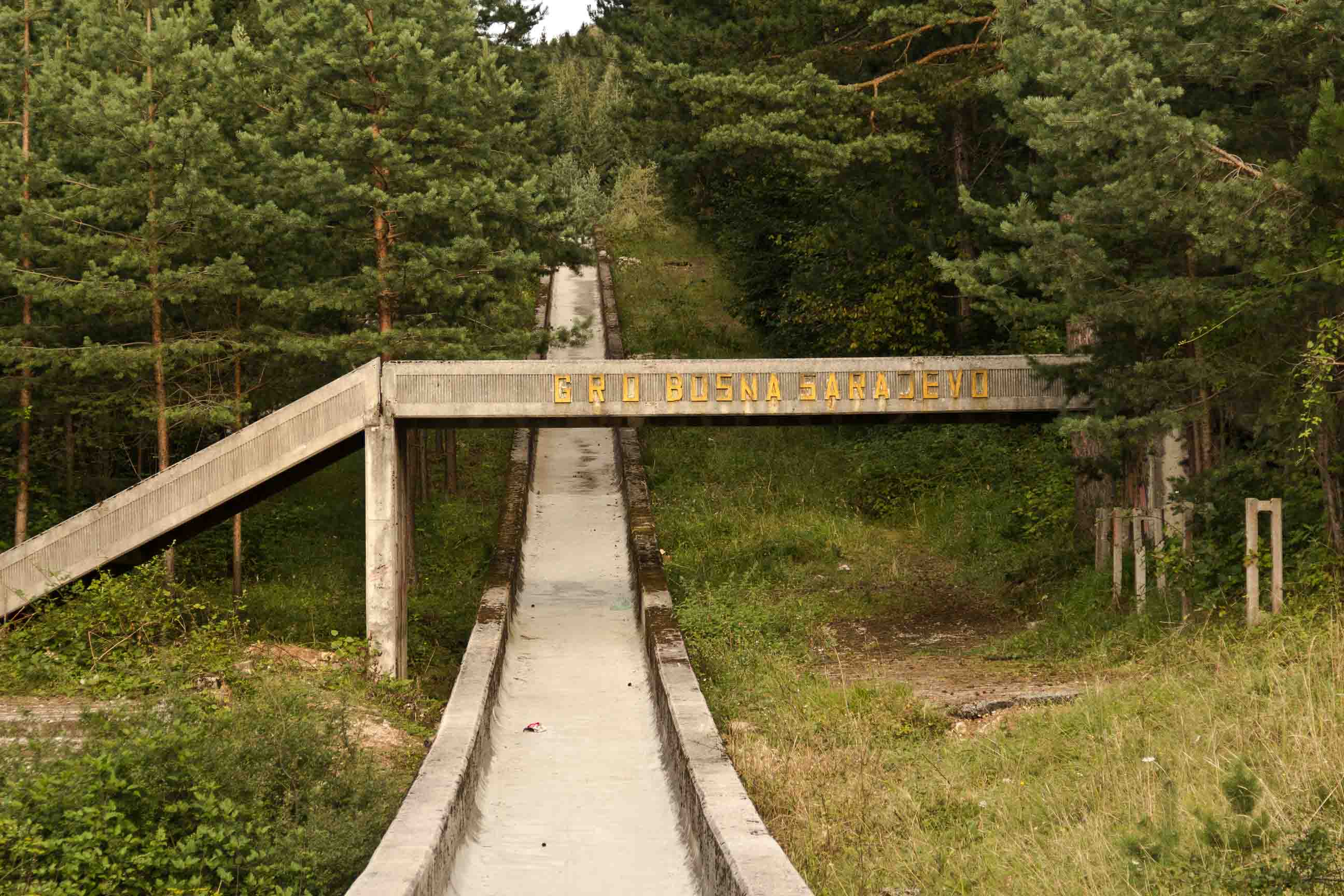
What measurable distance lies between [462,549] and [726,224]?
22.6 meters

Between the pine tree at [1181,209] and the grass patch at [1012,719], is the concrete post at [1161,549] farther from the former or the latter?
the pine tree at [1181,209]

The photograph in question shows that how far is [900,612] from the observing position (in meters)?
21.4

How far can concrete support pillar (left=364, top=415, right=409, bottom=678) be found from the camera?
19031mm

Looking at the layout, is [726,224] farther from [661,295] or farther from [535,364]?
[535,364]

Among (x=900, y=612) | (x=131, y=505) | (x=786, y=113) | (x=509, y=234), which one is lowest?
(x=900, y=612)

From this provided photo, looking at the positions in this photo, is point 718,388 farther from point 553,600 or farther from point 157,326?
point 157,326

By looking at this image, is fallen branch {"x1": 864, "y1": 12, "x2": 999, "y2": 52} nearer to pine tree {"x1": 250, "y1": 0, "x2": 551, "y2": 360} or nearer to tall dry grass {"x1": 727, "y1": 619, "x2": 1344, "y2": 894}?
pine tree {"x1": 250, "y1": 0, "x2": 551, "y2": 360}

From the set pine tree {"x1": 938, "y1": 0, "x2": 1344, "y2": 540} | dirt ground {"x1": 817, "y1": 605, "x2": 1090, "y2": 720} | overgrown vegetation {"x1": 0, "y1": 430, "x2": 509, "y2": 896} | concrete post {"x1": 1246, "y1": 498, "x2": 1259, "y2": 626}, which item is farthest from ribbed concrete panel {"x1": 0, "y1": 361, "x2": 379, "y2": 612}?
concrete post {"x1": 1246, "y1": 498, "x2": 1259, "y2": 626}

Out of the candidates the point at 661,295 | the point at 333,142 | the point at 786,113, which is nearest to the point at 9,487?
the point at 333,142

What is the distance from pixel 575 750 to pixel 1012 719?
4576mm

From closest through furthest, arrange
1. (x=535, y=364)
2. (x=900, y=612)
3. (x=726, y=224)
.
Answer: (x=535, y=364) < (x=900, y=612) < (x=726, y=224)

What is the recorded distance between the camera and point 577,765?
573 inches

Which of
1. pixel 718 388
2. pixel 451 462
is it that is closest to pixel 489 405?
pixel 718 388

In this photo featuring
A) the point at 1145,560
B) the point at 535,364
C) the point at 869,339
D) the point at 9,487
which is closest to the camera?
the point at 1145,560
